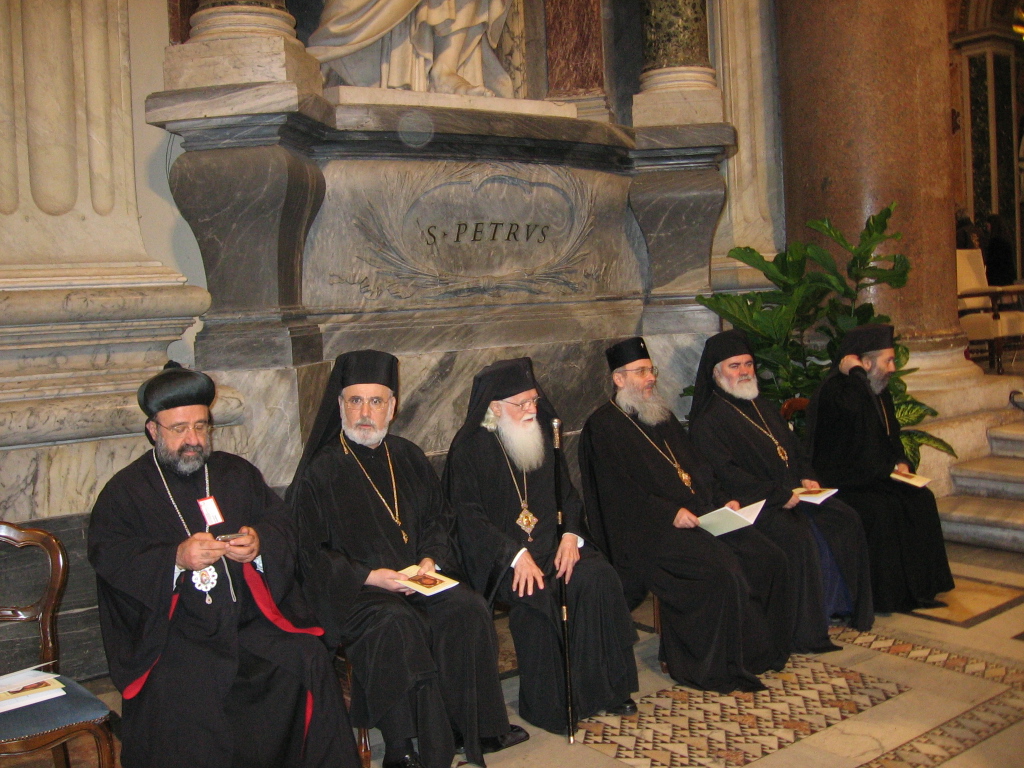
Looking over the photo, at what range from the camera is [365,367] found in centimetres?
385

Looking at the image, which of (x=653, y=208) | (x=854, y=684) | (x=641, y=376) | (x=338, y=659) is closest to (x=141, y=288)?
(x=338, y=659)


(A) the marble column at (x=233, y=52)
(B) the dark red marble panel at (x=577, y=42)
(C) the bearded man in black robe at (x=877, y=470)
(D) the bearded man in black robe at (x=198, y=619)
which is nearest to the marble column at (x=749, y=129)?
(B) the dark red marble panel at (x=577, y=42)

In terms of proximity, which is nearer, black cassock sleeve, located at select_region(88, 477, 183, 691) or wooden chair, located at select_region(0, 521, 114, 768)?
wooden chair, located at select_region(0, 521, 114, 768)

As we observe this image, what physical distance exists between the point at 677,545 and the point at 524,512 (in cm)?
68

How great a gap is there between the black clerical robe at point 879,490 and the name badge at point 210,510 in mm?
3278

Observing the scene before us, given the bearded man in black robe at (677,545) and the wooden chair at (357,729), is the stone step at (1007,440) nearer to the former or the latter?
the bearded man in black robe at (677,545)

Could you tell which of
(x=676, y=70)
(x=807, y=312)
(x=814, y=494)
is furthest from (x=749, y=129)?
(x=814, y=494)

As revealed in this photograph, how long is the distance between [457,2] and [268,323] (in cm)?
216

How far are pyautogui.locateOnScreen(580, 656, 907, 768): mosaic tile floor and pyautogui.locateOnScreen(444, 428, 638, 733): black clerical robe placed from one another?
0.15m

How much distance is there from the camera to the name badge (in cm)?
333

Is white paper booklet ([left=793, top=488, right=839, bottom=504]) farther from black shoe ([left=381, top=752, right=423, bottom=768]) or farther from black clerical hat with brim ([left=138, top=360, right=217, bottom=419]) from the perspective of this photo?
black clerical hat with brim ([left=138, top=360, right=217, bottom=419])

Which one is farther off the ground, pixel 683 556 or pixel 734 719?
pixel 683 556

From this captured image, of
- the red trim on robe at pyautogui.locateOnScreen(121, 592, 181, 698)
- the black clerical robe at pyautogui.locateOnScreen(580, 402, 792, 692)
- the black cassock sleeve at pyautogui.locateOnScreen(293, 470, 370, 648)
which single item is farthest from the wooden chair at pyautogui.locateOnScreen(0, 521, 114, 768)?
the black clerical robe at pyautogui.locateOnScreen(580, 402, 792, 692)

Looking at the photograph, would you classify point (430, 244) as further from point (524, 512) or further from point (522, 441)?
point (524, 512)
